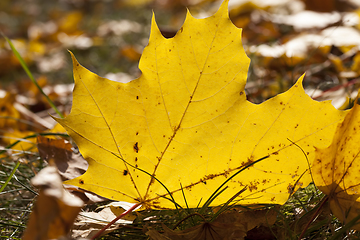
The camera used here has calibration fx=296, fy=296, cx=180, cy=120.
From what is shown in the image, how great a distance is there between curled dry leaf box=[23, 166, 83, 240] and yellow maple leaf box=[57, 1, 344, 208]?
0.23 meters

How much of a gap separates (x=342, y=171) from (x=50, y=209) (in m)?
0.53

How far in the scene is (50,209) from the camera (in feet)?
1.21

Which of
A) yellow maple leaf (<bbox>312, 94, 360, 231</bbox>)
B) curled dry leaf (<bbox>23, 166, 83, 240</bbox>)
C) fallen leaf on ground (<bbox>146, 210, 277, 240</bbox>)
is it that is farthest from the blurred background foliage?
curled dry leaf (<bbox>23, 166, 83, 240</bbox>)

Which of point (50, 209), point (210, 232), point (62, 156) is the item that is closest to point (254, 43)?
point (62, 156)

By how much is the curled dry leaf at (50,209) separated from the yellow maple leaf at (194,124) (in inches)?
9.0

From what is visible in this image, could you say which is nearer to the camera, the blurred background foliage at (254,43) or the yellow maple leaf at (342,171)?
the yellow maple leaf at (342,171)

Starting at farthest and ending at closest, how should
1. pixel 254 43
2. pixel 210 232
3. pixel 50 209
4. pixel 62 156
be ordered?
pixel 254 43 → pixel 62 156 → pixel 210 232 → pixel 50 209

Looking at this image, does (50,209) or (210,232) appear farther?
(210,232)

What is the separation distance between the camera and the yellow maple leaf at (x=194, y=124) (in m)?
0.59

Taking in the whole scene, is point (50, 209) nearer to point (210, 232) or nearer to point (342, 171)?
point (210, 232)

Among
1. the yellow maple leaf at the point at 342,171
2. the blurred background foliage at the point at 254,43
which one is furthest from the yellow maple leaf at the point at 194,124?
the blurred background foliage at the point at 254,43

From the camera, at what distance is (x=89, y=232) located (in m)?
0.60

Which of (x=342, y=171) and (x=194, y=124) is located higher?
(x=194, y=124)

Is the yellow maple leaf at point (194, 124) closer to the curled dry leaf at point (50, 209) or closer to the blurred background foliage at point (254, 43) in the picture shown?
the curled dry leaf at point (50, 209)
